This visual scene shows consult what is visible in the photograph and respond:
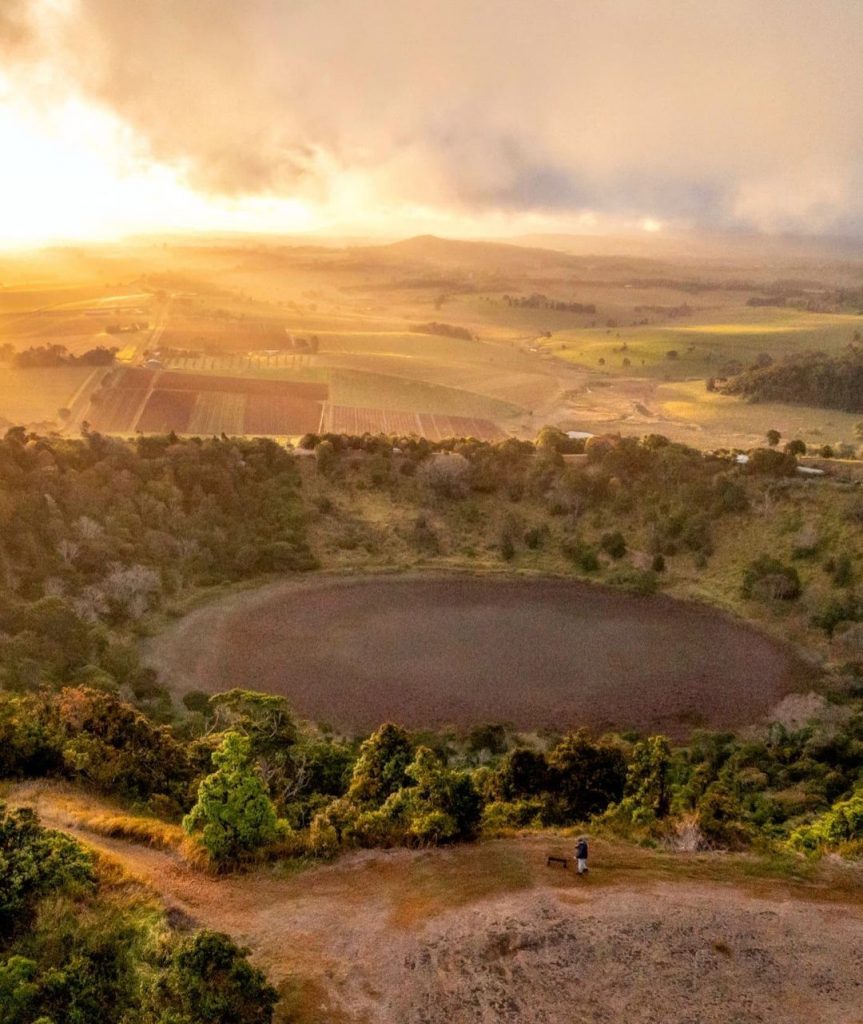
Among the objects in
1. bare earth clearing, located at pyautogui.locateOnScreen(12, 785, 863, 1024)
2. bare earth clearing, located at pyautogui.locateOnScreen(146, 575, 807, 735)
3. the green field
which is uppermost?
the green field

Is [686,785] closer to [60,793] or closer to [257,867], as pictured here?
[257,867]

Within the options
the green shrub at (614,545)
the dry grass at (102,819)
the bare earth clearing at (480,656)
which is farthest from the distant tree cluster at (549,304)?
the dry grass at (102,819)

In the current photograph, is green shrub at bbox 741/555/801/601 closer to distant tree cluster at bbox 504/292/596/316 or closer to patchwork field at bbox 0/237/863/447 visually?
patchwork field at bbox 0/237/863/447

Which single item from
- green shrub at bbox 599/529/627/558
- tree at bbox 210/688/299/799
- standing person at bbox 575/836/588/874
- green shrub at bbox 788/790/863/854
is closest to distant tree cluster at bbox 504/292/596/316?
green shrub at bbox 599/529/627/558

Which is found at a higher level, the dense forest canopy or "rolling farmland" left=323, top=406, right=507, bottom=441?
"rolling farmland" left=323, top=406, right=507, bottom=441

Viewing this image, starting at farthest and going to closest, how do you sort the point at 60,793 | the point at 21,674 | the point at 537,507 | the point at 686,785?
the point at 537,507 → the point at 21,674 → the point at 686,785 → the point at 60,793

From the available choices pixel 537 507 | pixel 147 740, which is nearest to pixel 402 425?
pixel 537 507

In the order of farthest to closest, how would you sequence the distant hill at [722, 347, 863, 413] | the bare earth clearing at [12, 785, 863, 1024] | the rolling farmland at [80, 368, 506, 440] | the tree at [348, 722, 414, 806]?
the distant hill at [722, 347, 863, 413] → the rolling farmland at [80, 368, 506, 440] → the tree at [348, 722, 414, 806] → the bare earth clearing at [12, 785, 863, 1024]
